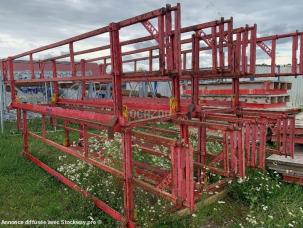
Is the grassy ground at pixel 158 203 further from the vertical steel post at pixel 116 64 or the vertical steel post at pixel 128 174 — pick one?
the vertical steel post at pixel 116 64

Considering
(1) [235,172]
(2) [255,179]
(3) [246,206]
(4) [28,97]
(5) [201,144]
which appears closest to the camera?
(1) [235,172]

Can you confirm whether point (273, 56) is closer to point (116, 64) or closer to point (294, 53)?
point (294, 53)

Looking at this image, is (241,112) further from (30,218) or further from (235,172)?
(30,218)

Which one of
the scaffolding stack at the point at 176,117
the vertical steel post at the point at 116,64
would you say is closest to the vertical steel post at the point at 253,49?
the scaffolding stack at the point at 176,117

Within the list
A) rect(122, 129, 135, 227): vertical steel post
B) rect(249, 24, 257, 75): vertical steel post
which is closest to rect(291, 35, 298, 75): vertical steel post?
rect(249, 24, 257, 75): vertical steel post

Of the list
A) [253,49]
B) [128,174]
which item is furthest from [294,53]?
[128,174]

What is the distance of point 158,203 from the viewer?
3.42m

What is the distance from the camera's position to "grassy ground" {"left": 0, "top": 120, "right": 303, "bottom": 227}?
342 centimetres

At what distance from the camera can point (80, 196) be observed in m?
4.05

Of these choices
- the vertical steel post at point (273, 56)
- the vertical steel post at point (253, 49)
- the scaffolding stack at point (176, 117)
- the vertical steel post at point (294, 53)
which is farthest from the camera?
the vertical steel post at point (273, 56)

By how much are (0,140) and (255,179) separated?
680cm

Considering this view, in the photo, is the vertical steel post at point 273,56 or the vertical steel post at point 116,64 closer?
the vertical steel post at point 116,64

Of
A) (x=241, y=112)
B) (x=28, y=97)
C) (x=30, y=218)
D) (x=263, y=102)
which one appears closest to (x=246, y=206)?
(x=241, y=112)

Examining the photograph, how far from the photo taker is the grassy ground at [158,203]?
135 inches
